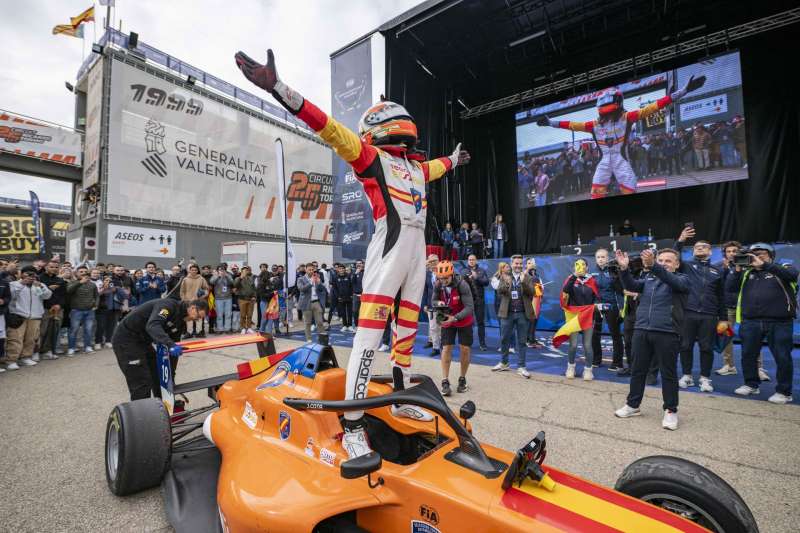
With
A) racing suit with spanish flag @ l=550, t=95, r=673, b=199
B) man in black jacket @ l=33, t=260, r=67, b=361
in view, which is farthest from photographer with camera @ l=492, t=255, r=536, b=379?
man in black jacket @ l=33, t=260, r=67, b=361

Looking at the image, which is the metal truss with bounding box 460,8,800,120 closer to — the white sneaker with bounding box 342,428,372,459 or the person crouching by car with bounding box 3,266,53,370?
the person crouching by car with bounding box 3,266,53,370

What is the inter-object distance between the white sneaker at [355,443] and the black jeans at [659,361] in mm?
3219

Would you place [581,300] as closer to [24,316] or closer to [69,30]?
[24,316]

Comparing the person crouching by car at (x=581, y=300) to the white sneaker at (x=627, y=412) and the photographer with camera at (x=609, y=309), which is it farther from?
the white sneaker at (x=627, y=412)

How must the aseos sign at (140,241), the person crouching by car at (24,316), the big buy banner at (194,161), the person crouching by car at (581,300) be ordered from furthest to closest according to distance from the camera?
the big buy banner at (194,161) < the aseos sign at (140,241) < the person crouching by car at (24,316) < the person crouching by car at (581,300)

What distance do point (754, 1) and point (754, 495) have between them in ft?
44.9

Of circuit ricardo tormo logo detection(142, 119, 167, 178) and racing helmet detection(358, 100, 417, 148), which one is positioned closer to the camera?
racing helmet detection(358, 100, 417, 148)

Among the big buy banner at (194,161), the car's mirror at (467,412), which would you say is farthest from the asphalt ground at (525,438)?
the big buy banner at (194,161)

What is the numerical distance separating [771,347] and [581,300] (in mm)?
2189

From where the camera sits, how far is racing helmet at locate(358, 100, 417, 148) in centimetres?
269

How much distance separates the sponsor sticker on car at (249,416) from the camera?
2.53m

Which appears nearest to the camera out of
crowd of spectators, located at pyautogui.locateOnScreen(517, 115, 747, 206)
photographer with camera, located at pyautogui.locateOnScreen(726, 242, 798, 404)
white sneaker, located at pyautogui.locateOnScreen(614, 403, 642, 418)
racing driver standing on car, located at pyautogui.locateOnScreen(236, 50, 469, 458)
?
racing driver standing on car, located at pyautogui.locateOnScreen(236, 50, 469, 458)

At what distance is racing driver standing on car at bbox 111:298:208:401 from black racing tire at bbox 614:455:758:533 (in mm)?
3877

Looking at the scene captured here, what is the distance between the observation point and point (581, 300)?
5918 mm
